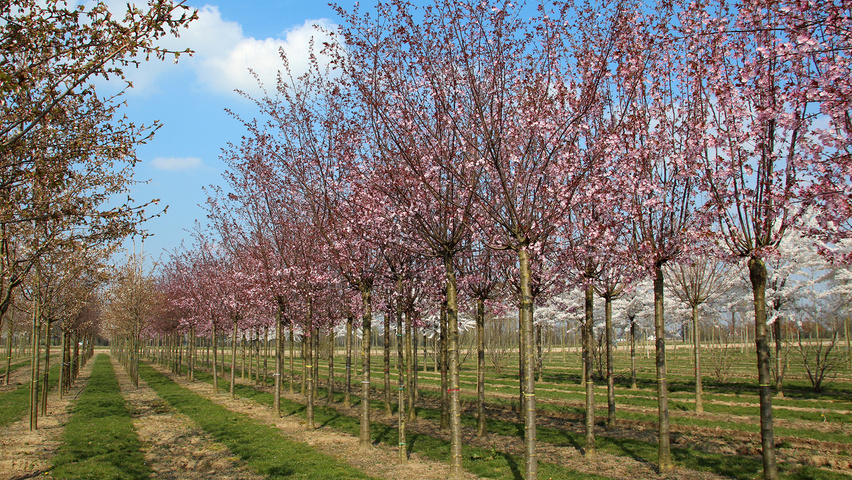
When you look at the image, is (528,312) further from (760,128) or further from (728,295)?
(728,295)

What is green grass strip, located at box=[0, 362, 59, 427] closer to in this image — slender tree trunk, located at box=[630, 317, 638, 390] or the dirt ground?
the dirt ground

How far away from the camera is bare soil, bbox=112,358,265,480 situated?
10.5m

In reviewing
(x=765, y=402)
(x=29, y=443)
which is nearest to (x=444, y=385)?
(x=765, y=402)

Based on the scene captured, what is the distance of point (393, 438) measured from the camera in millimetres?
13656

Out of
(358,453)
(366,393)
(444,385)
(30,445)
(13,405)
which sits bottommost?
(13,405)

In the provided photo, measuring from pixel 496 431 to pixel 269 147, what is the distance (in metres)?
10.4

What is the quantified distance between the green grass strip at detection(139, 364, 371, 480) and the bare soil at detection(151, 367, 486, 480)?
1.18ft

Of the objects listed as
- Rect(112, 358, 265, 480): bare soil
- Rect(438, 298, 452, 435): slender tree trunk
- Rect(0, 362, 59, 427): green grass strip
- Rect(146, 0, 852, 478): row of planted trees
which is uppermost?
Rect(146, 0, 852, 478): row of planted trees

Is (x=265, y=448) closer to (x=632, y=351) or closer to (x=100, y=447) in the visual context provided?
(x=100, y=447)

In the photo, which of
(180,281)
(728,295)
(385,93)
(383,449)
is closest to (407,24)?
(385,93)

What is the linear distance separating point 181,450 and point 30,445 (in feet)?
11.9

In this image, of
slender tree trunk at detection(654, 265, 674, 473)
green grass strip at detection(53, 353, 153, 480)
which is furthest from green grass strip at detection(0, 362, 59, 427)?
slender tree trunk at detection(654, 265, 674, 473)

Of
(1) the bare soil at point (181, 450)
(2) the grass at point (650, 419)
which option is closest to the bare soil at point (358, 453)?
(2) the grass at point (650, 419)

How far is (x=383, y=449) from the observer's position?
12.5 meters
